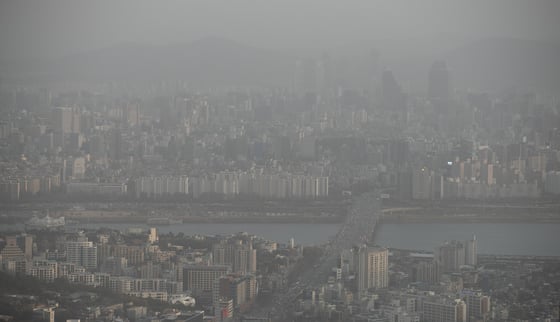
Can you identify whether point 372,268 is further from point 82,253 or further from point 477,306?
point 82,253

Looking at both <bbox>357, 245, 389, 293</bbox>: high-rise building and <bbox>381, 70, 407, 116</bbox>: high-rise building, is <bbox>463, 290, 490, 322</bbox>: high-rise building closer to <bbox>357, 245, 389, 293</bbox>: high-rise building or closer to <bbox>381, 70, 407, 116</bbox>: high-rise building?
<bbox>357, 245, 389, 293</bbox>: high-rise building

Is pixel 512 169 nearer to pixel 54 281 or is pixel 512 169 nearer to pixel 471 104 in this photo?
pixel 471 104

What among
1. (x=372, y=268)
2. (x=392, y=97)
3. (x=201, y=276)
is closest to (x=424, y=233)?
(x=372, y=268)

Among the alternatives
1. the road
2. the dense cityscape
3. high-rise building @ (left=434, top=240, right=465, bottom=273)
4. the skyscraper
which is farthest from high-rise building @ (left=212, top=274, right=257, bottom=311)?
the skyscraper

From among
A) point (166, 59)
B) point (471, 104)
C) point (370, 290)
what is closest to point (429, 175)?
point (471, 104)

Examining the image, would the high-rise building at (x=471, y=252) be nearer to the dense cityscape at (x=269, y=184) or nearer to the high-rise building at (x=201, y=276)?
the dense cityscape at (x=269, y=184)

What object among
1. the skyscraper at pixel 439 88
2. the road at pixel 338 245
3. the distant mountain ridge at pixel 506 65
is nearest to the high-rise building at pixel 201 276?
the road at pixel 338 245

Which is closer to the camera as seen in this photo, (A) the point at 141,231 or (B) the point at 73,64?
(A) the point at 141,231
